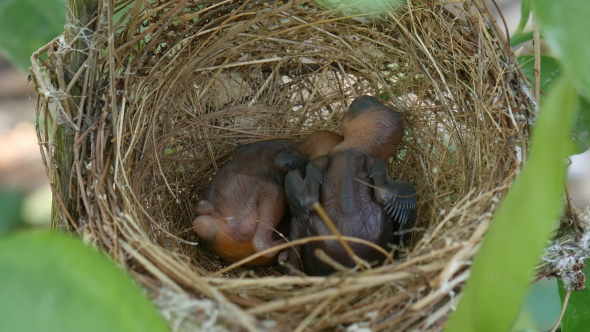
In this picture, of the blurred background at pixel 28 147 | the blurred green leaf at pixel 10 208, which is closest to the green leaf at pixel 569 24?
the blurred background at pixel 28 147

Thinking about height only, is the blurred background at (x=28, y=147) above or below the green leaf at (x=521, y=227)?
above

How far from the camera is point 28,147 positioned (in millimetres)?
2488

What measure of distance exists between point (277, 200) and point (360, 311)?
51 cm

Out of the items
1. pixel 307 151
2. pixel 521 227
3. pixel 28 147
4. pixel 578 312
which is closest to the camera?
pixel 521 227

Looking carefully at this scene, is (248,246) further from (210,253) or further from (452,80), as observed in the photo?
(452,80)

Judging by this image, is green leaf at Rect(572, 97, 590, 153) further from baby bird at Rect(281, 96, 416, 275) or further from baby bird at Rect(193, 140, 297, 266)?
baby bird at Rect(193, 140, 297, 266)

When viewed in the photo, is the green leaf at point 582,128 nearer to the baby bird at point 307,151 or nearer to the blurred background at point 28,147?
the blurred background at point 28,147

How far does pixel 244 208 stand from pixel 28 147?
6.04 feet

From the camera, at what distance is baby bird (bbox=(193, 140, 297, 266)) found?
1066 mm

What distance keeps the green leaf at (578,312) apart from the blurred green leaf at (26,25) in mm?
1076

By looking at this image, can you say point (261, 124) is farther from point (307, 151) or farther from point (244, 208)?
point (244, 208)

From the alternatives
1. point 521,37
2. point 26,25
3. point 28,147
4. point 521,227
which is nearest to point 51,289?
point 521,227

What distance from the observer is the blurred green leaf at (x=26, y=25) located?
0.97 m

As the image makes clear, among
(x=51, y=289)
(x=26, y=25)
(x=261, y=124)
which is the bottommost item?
(x=51, y=289)
